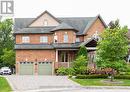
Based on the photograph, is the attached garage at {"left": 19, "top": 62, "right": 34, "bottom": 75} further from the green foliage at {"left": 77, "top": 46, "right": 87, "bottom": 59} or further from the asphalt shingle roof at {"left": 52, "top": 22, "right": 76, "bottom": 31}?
Result: the green foliage at {"left": 77, "top": 46, "right": 87, "bottom": 59}

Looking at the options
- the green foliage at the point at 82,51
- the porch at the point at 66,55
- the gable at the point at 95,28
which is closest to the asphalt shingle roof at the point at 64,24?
the gable at the point at 95,28

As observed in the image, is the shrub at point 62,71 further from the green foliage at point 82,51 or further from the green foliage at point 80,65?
the green foliage at point 82,51

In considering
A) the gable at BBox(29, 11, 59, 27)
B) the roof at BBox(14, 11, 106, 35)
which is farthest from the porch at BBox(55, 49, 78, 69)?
the gable at BBox(29, 11, 59, 27)

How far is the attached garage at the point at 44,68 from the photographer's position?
6172 centimetres

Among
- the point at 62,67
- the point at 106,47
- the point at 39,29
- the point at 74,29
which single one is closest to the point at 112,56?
the point at 106,47

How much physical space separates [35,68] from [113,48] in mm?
20753

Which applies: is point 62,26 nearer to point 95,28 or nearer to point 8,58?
point 95,28

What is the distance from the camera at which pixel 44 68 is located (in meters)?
62.0

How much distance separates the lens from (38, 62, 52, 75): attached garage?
61.7 metres

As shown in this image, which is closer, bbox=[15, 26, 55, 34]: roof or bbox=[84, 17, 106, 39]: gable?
bbox=[15, 26, 55, 34]: roof

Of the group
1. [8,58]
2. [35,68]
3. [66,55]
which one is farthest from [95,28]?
[8,58]

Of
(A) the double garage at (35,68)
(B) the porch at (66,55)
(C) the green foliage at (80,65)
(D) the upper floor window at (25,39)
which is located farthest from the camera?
(D) the upper floor window at (25,39)

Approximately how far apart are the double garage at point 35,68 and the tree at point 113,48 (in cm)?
1853

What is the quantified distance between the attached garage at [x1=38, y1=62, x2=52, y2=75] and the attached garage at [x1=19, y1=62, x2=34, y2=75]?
1178 millimetres
